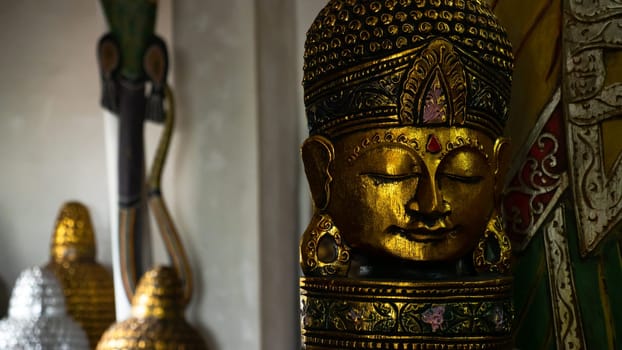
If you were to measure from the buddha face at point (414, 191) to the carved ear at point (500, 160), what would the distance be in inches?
1.0

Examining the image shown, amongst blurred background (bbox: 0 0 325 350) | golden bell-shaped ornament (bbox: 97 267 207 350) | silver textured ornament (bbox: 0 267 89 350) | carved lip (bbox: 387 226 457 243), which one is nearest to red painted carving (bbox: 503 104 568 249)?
carved lip (bbox: 387 226 457 243)

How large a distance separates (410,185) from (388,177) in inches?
1.2

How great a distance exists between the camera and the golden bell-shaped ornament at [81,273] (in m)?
2.28

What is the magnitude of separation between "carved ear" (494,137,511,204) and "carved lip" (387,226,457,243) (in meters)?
0.11

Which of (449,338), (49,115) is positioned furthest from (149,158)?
(449,338)

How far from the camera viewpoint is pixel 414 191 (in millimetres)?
1025

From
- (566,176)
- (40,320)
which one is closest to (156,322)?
(40,320)

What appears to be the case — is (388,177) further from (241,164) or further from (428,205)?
(241,164)

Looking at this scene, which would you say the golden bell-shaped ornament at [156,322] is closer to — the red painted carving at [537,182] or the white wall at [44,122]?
the white wall at [44,122]

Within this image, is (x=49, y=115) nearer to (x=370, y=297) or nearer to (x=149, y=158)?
(x=149, y=158)

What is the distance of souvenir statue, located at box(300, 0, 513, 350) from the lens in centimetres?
101

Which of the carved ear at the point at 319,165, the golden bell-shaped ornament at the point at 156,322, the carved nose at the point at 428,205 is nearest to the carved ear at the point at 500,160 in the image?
the carved nose at the point at 428,205

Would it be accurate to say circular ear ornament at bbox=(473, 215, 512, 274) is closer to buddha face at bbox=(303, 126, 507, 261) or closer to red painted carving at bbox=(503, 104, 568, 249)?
buddha face at bbox=(303, 126, 507, 261)

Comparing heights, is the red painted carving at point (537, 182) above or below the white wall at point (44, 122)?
below
